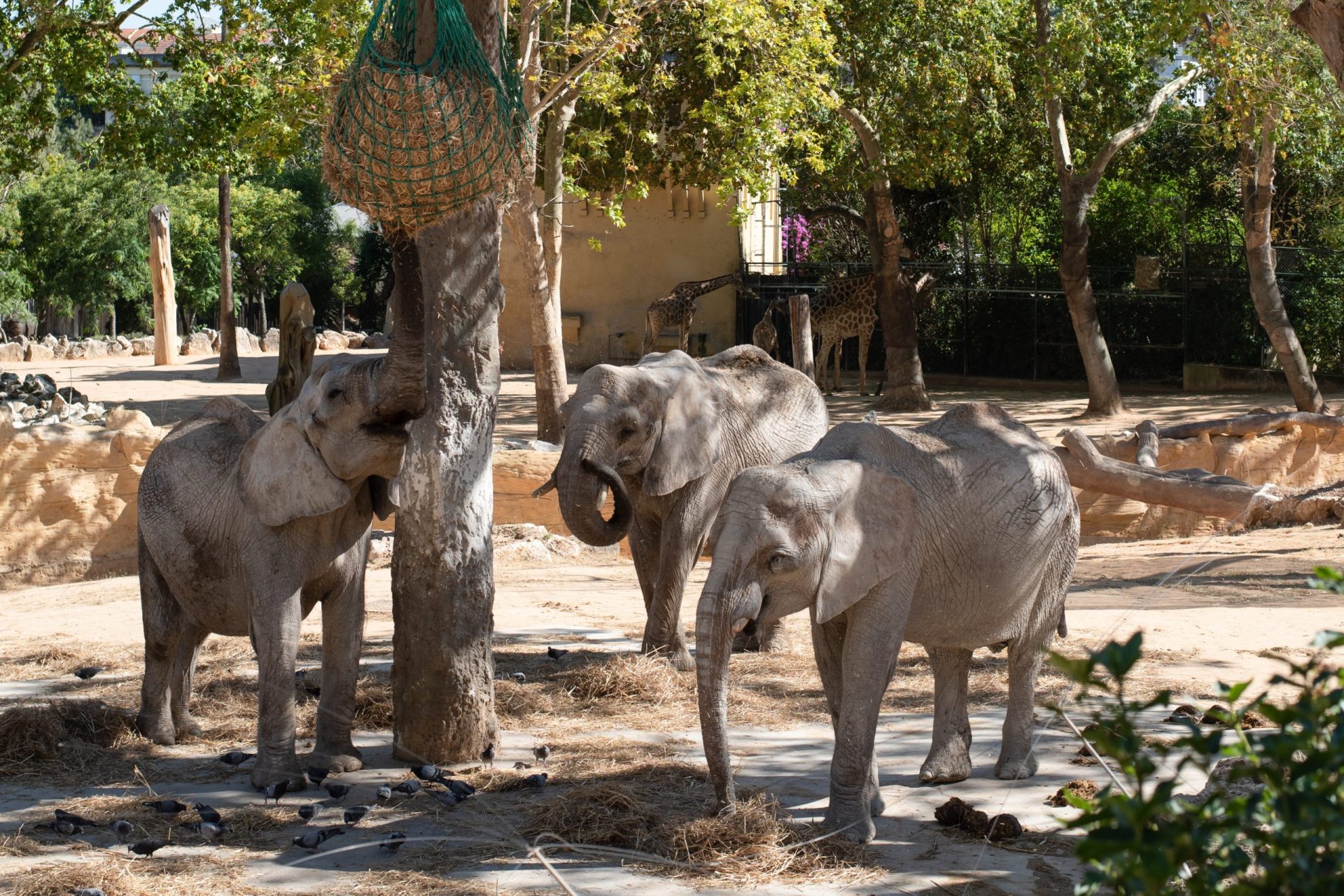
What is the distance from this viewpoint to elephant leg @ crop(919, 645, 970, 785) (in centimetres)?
586

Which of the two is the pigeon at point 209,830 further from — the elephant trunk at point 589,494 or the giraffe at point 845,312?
the giraffe at point 845,312

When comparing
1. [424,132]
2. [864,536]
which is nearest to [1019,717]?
[864,536]

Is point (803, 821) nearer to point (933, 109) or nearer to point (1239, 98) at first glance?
point (1239, 98)

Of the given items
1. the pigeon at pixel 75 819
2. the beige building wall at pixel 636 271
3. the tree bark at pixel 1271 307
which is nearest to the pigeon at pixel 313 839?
the pigeon at pixel 75 819

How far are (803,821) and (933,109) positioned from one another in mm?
16313

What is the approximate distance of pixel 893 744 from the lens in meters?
6.55

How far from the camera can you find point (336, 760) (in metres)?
6.21

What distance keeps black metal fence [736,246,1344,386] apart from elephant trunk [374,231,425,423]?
20.1 m

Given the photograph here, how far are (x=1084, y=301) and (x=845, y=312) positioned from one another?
4325 millimetres

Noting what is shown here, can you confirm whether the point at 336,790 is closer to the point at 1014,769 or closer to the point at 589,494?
the point at 589,494

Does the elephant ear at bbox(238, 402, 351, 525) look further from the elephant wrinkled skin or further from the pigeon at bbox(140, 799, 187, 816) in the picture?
the pigeon at bbox(140, 799, 187, 816)

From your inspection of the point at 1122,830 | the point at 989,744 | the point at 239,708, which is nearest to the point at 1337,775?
the point at 1122,830

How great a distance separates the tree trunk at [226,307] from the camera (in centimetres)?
2695

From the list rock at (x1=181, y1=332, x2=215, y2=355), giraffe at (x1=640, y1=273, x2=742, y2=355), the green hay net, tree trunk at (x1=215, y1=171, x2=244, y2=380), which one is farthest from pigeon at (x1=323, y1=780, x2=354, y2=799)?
rock at (x1=181, y1=332, x2=215, y2=355)
